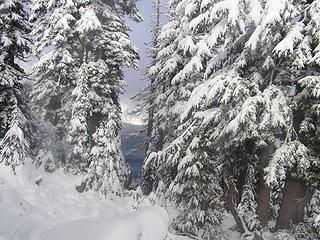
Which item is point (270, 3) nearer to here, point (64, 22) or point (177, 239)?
point (177, 239)

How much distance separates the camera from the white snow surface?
7.85 metres

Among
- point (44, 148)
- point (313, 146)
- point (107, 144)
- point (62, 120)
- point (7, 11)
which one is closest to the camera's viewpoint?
point (313, 146)

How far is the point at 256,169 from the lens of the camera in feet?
47.0

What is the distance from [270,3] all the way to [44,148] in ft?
53.2

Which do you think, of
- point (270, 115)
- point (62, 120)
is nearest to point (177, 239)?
point (270, 115)

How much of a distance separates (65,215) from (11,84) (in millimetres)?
5513

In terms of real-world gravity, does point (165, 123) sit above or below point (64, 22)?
below

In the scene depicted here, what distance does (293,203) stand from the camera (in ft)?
44.2

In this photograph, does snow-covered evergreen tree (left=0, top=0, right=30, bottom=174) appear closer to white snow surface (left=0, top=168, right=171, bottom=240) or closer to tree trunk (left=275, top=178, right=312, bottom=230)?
white snow surface (left=0, top=168, right=171, bottom=240)

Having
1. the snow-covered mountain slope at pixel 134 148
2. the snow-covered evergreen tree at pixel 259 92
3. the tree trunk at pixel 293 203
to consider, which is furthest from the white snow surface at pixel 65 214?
the tree trunk at pixel 293 203

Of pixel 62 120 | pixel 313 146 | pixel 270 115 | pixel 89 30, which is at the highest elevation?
pixel 89 30

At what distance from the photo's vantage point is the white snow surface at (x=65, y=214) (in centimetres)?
785

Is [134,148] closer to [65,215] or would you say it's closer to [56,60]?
[56,60]

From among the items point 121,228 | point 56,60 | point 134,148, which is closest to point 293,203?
point 121,228
